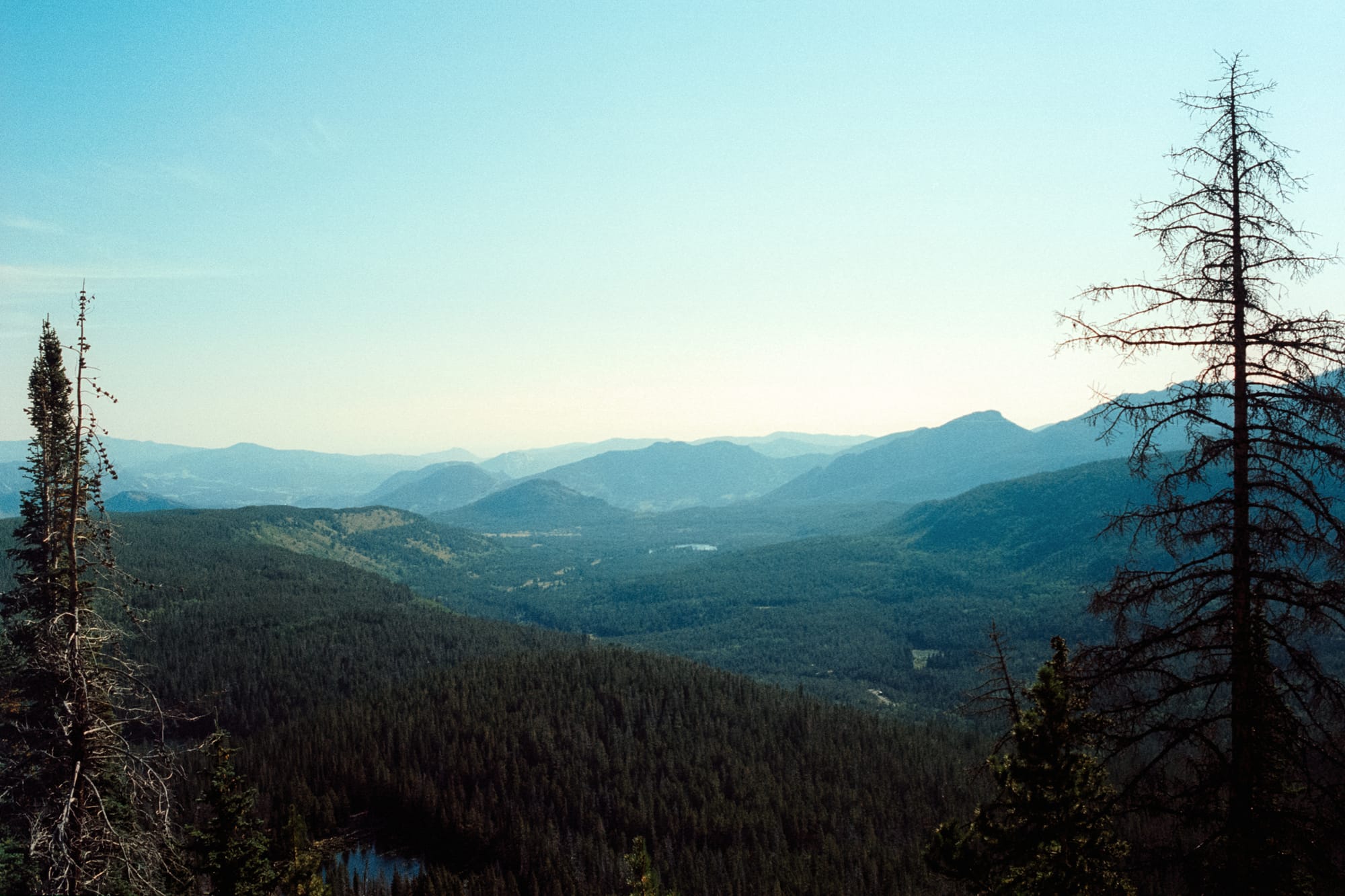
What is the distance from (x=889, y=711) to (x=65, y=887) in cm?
18364

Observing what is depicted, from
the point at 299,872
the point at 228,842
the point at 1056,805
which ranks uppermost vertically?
the point at 1056,805

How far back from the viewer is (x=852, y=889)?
74000 millimetres

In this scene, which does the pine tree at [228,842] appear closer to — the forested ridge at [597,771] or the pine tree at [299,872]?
the pine tree at [299,872]

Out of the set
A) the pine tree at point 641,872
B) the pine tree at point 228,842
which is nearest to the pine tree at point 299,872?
the pine tree at point 228,842

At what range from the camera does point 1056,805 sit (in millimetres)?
19156

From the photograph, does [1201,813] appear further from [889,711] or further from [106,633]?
[889,711]

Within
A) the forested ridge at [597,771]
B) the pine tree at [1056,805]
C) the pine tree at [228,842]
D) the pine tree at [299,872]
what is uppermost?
the pine tree at [1056,805]

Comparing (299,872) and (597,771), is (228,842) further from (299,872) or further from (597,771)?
(597,771)

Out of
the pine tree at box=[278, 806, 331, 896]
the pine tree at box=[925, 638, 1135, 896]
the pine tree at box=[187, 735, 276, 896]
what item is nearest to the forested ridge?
the pine tree at box=[278, 806, 331, 896]

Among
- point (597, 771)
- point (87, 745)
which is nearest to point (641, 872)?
point (87, 745)

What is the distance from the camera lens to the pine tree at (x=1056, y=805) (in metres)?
19.0

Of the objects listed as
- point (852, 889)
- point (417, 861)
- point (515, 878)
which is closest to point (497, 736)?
point (417, 861)

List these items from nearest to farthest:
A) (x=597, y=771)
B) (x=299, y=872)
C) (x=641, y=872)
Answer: (x=641, y=872), (x=299, y=872), (x=597, y=771)

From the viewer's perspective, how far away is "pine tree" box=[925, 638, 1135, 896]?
750 inches
